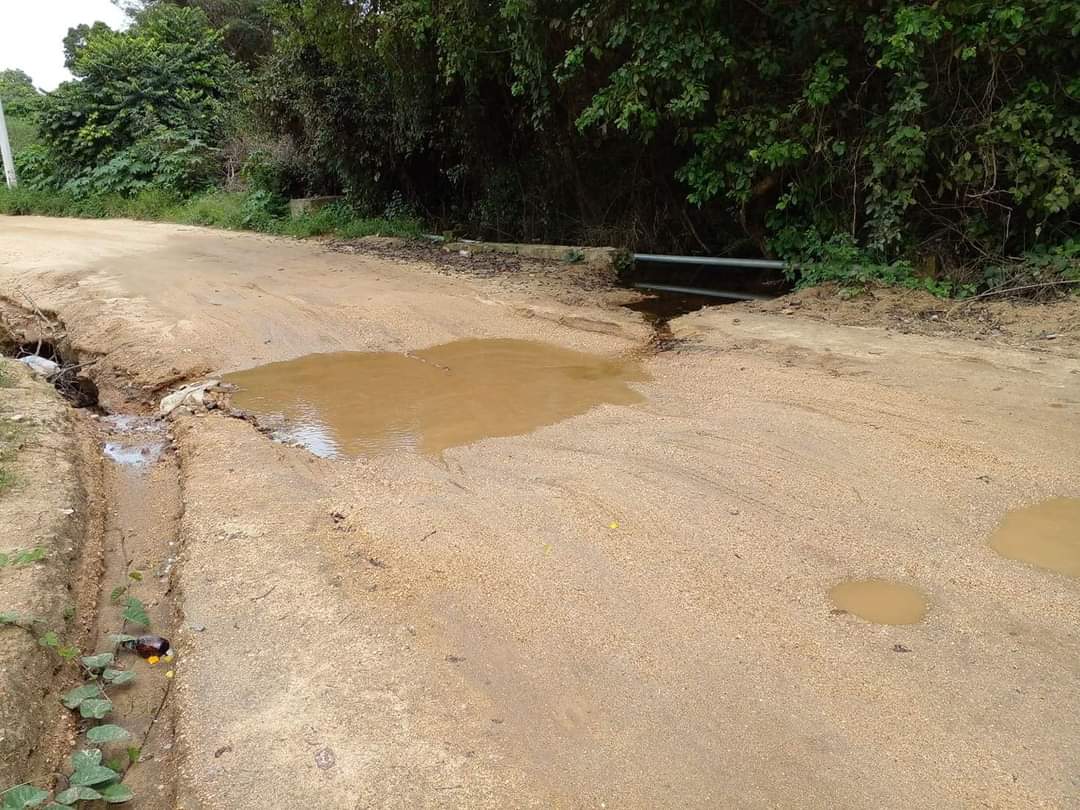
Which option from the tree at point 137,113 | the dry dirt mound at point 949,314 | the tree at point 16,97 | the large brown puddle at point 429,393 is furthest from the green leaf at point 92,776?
the tree at point 16,97

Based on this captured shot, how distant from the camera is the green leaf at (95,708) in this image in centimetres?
264

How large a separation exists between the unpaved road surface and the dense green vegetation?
8.71 ft

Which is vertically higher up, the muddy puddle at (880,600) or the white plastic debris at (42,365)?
the white plastic debris at (42,365)

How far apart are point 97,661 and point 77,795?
75 centimetres

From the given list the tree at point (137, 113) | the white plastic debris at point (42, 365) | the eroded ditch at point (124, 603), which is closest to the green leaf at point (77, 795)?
the eroded ditch at point (124, 603)

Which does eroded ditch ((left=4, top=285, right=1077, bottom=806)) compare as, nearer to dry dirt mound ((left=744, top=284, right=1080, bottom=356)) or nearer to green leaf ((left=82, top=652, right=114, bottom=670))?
green leaf ((left=82, top=652, right=114, bottom=670))

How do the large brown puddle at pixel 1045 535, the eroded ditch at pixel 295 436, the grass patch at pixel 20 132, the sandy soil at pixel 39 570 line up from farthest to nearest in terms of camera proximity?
the grass patch at pixel 20 132 < the large brown puddle at pixel 1045 535 < the eroded ditch at pixel 295 436 < the sandy soil at pixel 39 570

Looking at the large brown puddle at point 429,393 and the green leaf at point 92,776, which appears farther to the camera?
the large brown puddle at point 429,393

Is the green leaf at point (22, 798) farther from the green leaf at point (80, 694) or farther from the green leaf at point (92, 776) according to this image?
the green leaf at point (80, 694)

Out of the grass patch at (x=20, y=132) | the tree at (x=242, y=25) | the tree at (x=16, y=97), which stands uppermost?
the tree at (x=242, y=25)

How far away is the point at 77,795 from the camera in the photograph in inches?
88.8

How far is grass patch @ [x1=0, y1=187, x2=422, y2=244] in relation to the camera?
1464 centimetres

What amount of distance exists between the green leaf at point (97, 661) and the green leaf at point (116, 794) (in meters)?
0.67

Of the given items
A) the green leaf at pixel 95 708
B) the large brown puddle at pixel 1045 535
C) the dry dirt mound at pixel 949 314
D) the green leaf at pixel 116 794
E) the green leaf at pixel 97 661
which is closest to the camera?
the green leaf at pixel 116 794
